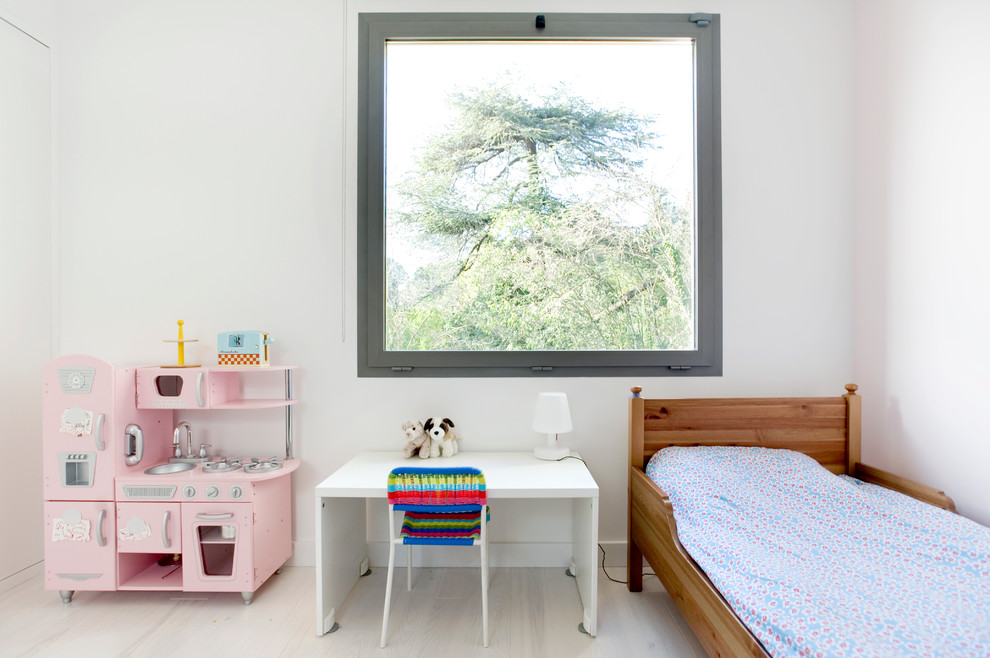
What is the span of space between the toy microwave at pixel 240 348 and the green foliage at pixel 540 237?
0.61m

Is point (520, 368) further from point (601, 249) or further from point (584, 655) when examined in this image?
point (584, 655)

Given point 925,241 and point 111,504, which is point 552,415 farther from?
point 111,504

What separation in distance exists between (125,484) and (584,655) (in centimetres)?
197

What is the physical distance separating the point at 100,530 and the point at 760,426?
2.89 metres

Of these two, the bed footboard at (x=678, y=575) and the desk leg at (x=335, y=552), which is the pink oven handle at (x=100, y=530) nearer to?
the desk leg at (x=335, y=552)

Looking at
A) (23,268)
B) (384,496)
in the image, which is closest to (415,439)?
(384,496)

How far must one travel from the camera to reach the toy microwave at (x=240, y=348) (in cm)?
233

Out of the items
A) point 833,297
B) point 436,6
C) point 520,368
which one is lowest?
point 520,368

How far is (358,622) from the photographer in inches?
80.4

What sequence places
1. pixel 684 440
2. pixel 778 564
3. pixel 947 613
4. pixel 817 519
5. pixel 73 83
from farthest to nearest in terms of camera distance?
pixel 73 83, pixel 684 440, pixel 817 519, pixel 778 564, pixel 947 613

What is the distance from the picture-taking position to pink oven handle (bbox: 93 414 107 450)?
83.5 inches

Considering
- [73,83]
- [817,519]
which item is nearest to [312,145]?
[73,83]

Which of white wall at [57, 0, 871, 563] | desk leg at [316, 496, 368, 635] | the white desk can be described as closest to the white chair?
the white desk

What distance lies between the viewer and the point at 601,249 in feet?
8.57
